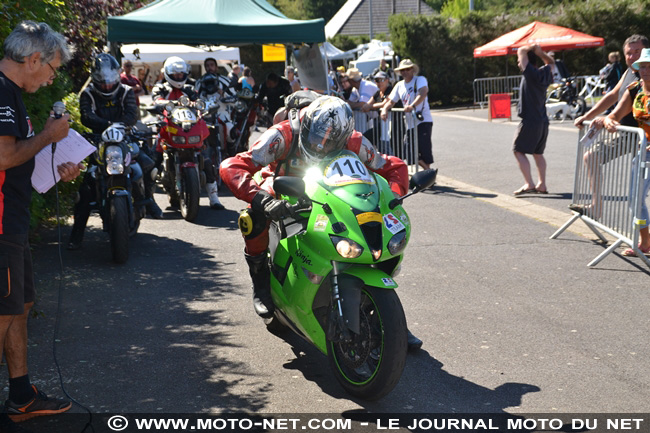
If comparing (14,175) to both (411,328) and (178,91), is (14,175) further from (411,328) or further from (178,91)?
(178,91)

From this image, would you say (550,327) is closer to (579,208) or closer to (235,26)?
(579,208)

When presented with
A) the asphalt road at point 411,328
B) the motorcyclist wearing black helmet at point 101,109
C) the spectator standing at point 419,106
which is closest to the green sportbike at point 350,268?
the asphalt road at point 411,328

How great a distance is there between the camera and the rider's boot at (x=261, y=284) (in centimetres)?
530

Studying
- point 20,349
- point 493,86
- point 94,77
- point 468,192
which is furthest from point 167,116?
point 493,86

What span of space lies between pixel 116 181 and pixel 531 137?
19.5 feet

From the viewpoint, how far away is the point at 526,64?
11.6 meters

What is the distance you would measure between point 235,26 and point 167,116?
10.8 ft

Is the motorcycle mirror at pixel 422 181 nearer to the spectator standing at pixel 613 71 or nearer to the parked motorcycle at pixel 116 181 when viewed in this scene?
the parked motorcycle at pixel 116 181

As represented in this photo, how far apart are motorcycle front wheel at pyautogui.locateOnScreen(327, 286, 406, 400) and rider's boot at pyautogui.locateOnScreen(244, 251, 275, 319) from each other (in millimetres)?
803

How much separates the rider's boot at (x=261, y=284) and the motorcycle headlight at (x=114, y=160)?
3024 mm

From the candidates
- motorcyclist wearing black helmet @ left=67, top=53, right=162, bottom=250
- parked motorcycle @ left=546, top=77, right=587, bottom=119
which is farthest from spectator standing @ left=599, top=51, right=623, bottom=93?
motorcyclist wearing black helmet @ left=67, top=53, right=162, bottom=250

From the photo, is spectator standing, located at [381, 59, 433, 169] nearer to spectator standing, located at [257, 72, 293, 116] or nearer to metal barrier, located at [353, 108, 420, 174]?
metal barrier, located at [353, 108, 420, 174]

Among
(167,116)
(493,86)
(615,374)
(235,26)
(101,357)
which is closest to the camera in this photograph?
(615,374)

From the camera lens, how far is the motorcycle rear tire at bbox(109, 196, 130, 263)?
7762 mm
